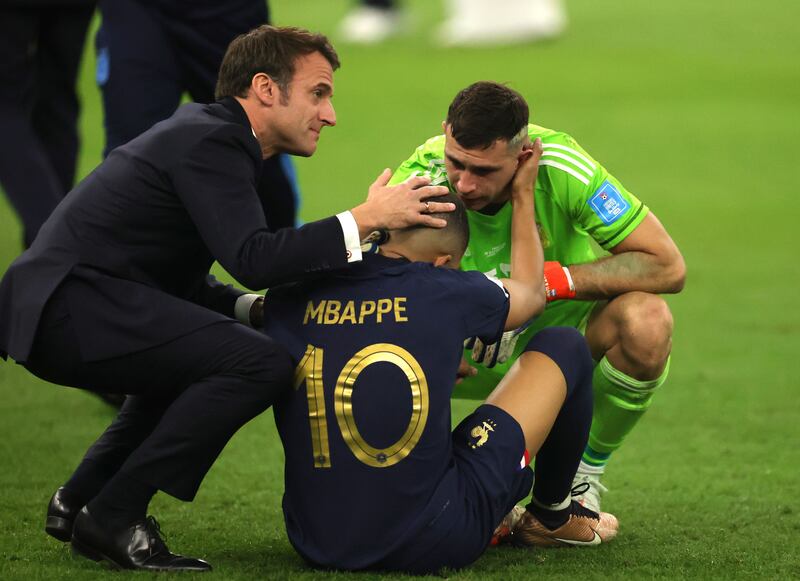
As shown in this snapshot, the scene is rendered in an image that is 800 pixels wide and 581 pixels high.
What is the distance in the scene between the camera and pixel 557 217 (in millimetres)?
4082

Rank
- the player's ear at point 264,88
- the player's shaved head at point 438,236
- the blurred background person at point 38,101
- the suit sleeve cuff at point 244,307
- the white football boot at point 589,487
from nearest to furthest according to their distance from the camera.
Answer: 1. the player's shaved head at point 438,236
2. the player's ear at point 264,88
3. the suit sleeve cuff at point 244,307
4. the white football boot at point 589,487
5. the blurred background person at point 38,101

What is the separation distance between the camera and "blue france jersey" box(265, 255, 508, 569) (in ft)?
10.5

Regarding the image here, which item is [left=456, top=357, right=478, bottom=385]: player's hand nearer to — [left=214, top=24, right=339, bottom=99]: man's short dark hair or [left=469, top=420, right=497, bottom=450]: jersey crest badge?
[left=469, top=420, right=497, bottom=450]: jersey crest badge

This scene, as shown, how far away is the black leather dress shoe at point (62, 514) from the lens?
351 centimetres

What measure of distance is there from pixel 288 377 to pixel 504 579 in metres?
0.65

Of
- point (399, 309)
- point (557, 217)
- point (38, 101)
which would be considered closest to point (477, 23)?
point (38, 101)

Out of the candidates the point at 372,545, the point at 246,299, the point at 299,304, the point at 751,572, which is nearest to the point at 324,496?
the point at 372,545

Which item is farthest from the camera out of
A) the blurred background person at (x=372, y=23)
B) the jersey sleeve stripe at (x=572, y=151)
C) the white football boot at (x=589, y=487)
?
the blurred background person at (x=372, y=23)

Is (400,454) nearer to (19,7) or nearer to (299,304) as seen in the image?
(299,304)

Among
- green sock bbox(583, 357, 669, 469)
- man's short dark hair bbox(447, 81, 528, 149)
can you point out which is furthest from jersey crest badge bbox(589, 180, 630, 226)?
green sock bbox(583, 357, 669, 469)

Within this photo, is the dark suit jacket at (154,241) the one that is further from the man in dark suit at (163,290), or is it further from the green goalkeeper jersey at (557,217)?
the green goalkeeper jersey at (557,217)

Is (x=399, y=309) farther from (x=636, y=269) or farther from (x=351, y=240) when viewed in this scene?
(x=636, y=269)

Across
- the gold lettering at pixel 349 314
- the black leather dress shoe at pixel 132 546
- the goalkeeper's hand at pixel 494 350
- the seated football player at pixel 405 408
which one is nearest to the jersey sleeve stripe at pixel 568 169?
the goalkeeper's hand at pixel 494 350

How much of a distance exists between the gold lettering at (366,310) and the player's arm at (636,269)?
88 centimetres
